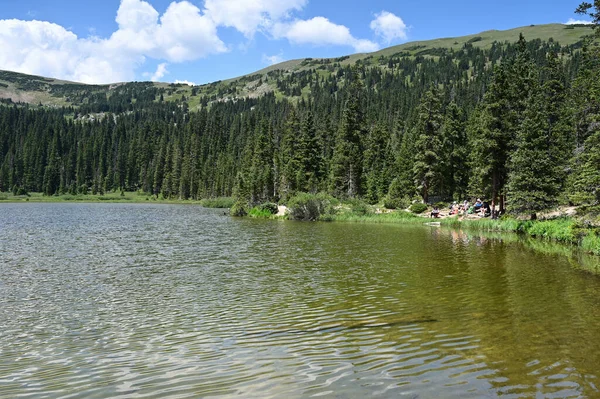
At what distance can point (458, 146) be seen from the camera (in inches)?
2805

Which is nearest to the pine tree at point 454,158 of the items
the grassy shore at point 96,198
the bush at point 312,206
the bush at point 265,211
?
the bush at point 312,206

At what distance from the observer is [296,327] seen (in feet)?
38.2

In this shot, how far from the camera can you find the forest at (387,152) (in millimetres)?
39938

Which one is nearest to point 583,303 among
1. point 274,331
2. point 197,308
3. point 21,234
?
point 274,331

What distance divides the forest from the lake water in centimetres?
1454

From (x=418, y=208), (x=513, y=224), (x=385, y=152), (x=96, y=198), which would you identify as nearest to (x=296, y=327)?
(x=513, y=224)

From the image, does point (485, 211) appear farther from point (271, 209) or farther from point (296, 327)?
point (296, 327)

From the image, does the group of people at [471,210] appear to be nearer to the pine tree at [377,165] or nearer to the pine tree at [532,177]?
the pine tree at [532,177]

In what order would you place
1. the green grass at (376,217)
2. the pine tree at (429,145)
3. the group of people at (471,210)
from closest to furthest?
the group of people at (471,210) → the green grass at (376,217) → the pine tree at (429,145)

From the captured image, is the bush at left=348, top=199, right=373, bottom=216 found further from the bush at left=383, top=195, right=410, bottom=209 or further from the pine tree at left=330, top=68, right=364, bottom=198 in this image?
the pine tree at left=330, top=68, right=364, bottom=198

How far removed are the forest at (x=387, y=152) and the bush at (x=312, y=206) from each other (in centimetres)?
356

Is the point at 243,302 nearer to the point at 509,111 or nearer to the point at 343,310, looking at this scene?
the point at 343,310

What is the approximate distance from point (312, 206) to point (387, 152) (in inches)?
1481

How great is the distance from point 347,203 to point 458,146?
72.0ft
